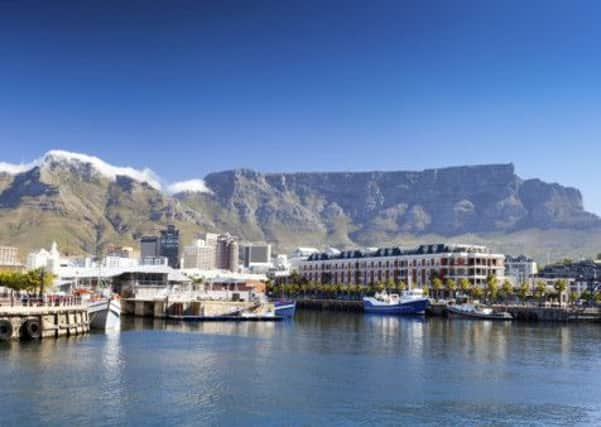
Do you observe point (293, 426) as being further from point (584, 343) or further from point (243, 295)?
point (243, 295)

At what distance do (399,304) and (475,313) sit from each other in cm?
1939

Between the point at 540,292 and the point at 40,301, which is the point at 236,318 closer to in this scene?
the point at 40,301

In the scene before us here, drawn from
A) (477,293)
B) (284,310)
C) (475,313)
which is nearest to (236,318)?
(284,310)

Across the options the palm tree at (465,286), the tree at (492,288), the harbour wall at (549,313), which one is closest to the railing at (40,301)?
the harbour wall at (549,313)

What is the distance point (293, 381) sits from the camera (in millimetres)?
57000

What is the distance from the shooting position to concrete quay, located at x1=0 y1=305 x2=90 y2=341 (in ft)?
245

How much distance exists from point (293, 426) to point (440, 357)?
3479 centimetres

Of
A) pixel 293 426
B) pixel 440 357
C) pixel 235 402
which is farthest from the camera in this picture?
pixel 440 357

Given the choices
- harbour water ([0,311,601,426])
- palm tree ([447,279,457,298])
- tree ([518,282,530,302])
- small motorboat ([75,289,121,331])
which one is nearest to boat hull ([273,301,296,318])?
harbour water ([0,311,601,426])

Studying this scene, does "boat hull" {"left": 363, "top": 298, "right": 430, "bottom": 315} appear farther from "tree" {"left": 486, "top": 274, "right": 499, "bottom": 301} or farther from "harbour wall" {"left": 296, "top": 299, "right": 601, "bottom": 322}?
"tree" {"left": 486, "top": 274, "right": 499, "bottom": 301}

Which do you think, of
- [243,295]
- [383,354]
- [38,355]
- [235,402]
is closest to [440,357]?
[383,354]

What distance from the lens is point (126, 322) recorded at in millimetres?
116250

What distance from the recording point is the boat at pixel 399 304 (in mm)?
158750

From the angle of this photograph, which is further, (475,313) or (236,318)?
(475,313)
